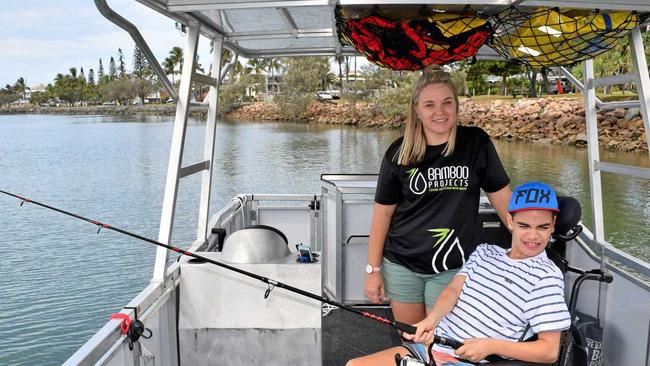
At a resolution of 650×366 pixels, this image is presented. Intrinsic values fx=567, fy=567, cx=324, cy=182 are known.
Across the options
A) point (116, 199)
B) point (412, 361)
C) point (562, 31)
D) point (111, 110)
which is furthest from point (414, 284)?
point (111, 110)

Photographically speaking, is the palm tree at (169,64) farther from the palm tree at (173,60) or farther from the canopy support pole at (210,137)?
the canopy support pole at (210,137)

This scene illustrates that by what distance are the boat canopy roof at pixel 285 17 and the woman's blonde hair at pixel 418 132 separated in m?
0.26

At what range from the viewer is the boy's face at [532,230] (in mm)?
1796

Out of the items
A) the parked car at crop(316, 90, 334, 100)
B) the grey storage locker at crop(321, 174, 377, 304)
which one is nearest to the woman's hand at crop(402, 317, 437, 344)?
the grey storage locker at crop(321, 174, 377, 304)

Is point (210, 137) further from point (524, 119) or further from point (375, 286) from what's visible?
point (524, 119)

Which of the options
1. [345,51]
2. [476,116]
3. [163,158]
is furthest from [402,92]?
[345,51]

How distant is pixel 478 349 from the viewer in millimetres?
1725

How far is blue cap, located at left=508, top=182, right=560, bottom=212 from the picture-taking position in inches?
70.1

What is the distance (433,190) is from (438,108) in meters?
0.29

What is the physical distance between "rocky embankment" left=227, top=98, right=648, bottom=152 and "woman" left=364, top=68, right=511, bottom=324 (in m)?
22.7

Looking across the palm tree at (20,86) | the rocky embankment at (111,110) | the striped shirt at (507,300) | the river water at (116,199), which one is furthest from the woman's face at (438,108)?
the palm tree at (20,86)

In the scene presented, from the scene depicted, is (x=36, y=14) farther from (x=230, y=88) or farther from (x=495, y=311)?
(x=495, y=311)

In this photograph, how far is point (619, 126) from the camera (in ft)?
78.4

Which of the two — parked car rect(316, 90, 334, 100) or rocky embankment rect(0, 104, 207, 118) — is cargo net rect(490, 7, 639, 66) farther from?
rocky embankment rect(0, 104, 207, 118)
